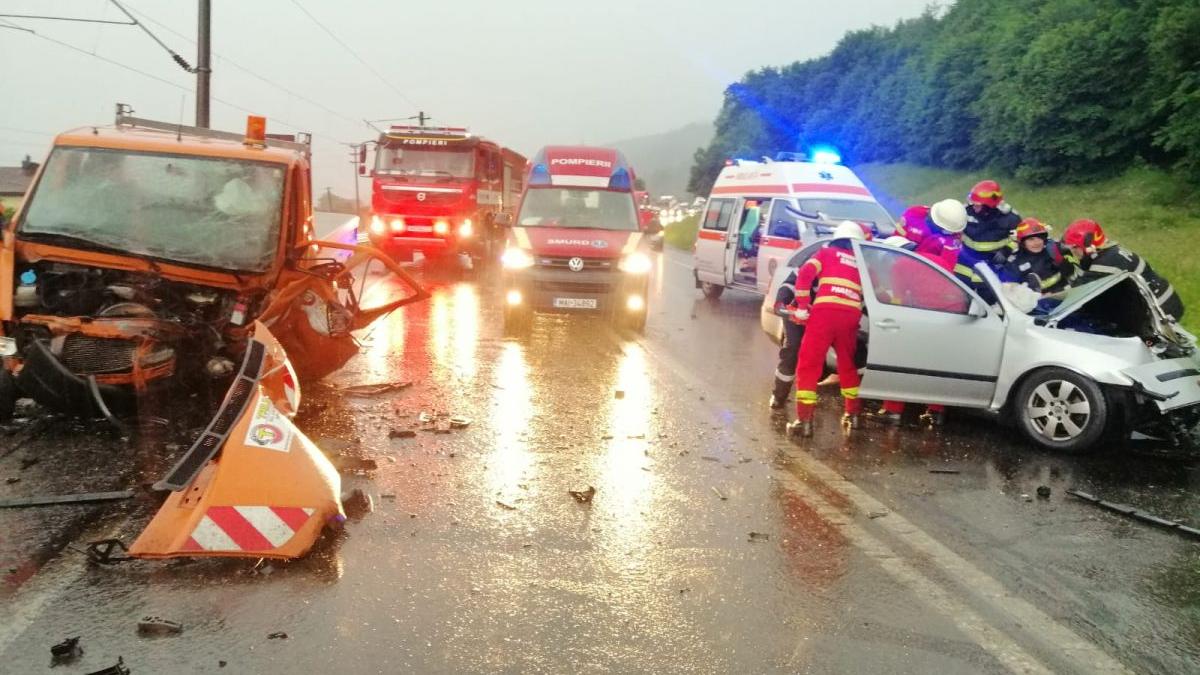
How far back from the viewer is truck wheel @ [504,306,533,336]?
12.0 meters

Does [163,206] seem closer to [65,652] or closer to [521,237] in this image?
[65,652]

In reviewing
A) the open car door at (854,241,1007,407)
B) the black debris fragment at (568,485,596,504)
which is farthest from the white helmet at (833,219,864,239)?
the black debris fragment at (568,485,596,504)

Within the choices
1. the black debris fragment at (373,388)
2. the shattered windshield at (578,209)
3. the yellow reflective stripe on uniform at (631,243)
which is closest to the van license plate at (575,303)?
the yellow reflective stripe on uniform at (631,243)

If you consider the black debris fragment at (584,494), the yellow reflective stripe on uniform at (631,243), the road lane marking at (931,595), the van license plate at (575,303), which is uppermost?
the yellow reflective stripe on uniform at (631,243)

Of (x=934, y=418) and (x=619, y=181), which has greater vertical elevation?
(x=619, y=181)

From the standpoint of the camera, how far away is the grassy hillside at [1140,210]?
Result: 1788 centimetres

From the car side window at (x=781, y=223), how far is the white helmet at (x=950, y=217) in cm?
581

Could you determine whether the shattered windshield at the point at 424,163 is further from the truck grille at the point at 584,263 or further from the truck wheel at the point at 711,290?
the truck grille at the point at 584,263

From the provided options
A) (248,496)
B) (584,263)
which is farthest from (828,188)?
(248,496)

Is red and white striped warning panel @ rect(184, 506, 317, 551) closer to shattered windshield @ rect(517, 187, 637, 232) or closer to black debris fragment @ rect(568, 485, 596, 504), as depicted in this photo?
black debris fragment @ rect(568, 485, 596, 504)

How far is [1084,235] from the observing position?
910cm

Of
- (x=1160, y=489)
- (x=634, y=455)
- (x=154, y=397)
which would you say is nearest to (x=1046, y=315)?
(x=1160, y=489)

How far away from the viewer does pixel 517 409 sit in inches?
309

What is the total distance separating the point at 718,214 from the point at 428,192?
6.66 m
